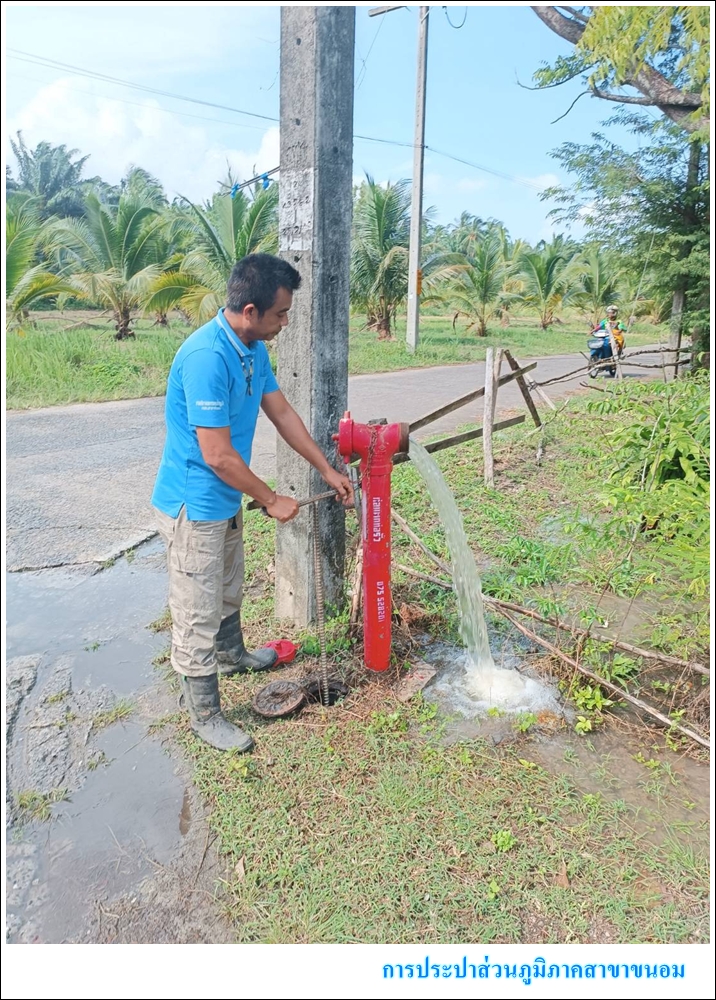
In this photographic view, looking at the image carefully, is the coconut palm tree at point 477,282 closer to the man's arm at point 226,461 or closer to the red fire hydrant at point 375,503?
the red fire hydrant at point 375,503

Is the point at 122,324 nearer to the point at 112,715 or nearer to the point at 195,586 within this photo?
the point at 112,715

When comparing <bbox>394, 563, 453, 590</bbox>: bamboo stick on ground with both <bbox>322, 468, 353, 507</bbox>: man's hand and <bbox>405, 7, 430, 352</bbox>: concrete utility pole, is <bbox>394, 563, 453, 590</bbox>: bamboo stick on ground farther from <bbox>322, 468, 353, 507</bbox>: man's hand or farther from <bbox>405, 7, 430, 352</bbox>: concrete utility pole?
<bbox>405, 7, 430, 352</bbox>: concrete utility pole

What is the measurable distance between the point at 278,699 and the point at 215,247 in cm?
1127

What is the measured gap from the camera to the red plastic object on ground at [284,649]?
3.34m

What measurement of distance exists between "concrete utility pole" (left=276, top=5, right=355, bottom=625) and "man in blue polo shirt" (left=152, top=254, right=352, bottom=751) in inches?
15.9

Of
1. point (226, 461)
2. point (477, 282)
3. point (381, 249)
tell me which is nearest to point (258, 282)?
point (226, 461)

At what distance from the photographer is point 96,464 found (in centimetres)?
687

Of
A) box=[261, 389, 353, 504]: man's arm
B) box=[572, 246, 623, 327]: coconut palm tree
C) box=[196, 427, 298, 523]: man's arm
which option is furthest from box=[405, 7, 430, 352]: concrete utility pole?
box=[196, 427, 298, 523]: man's arm

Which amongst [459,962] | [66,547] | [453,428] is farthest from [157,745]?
[453,428]

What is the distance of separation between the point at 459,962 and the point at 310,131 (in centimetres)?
316

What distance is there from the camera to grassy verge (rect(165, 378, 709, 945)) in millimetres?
2084

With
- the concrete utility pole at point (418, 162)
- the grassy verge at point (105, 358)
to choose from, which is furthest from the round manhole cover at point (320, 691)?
the concrete utility pole at point (418, 162)

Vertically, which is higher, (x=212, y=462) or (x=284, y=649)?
(x=212, y=462)

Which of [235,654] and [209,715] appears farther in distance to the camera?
[235,654]
